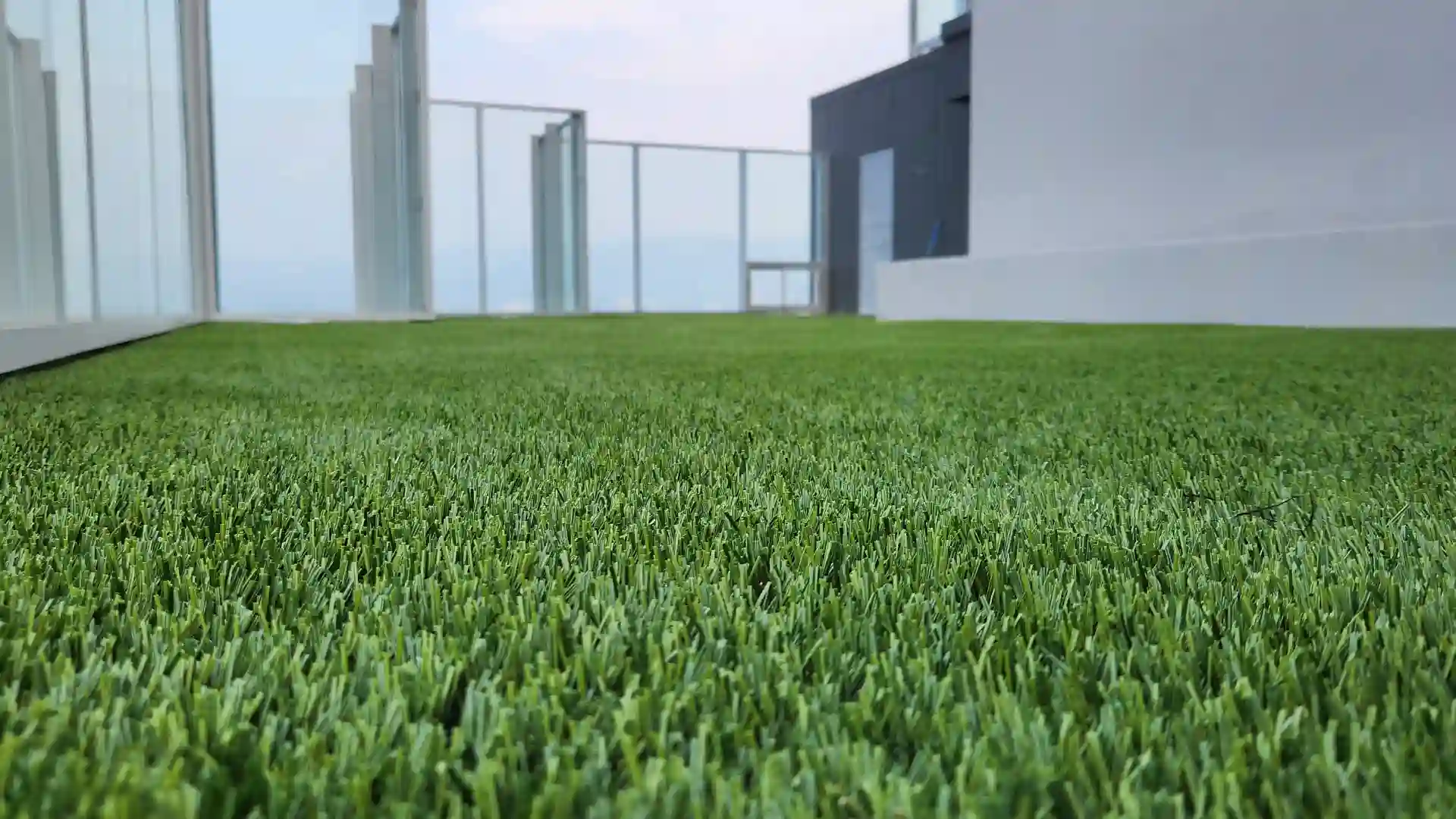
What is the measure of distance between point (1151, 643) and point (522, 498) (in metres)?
0.60

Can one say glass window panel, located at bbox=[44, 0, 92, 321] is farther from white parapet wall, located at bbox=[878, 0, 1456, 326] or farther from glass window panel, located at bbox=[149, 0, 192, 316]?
white parapet wall, located at bbox=[878, 0, 1456, 326]

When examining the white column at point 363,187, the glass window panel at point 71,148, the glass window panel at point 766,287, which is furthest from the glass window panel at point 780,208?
the glass window panel at point 71,148

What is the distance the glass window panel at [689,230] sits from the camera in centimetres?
1321

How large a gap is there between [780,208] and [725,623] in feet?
45.7

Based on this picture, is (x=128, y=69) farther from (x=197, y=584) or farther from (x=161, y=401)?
(x=197, y=584)

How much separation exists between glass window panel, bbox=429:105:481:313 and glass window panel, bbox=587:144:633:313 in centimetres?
160

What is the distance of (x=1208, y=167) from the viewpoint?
6.50 m

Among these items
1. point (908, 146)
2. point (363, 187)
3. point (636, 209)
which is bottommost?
point (363, 187)

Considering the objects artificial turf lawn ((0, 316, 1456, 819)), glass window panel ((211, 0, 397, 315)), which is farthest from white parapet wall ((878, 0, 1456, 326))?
artificial turf lawn ((0, 316, 1456, 819))

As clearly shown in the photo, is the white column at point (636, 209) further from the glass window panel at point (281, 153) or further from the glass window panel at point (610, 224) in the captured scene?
the glass window panel at point (281, 153)

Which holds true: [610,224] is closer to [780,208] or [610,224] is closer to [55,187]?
[780,208]

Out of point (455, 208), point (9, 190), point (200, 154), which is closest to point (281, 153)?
point (200, 154)

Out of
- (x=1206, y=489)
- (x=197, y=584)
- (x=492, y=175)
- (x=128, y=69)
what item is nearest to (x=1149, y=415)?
(x=1206, y=489)

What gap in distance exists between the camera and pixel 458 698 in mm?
509
